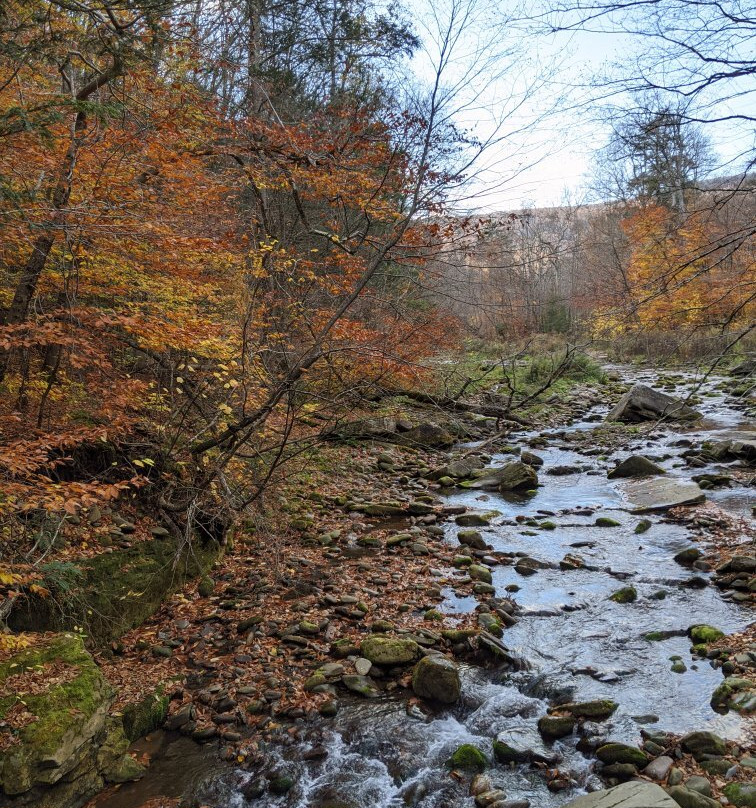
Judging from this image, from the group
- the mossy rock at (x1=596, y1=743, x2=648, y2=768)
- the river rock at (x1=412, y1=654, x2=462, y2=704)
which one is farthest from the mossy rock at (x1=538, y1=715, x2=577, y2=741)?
the river rock at (x1=412, y1=654, x2=462, y2=704)

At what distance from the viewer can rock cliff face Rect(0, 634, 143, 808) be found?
134 inches

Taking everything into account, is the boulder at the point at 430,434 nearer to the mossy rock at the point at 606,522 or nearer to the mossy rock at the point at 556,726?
the mossy rock at the point at 606,522

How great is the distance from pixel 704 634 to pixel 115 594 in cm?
561

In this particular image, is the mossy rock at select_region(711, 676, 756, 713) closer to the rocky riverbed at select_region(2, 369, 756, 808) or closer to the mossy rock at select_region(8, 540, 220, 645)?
the rocky riverbed at select_region(2, 369, 756, 808)

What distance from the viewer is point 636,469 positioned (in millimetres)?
10469

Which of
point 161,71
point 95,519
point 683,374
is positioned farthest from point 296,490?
point 683,374

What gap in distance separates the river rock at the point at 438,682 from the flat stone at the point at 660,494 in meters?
5.29

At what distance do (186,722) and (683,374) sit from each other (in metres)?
20.6

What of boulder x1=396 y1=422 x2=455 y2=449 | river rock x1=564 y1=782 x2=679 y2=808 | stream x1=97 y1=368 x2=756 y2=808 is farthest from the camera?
boulder x1=396 y1=422 x2=455 y2=449

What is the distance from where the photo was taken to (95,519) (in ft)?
20.1

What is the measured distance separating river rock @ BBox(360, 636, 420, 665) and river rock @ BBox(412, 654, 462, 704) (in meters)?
0.30

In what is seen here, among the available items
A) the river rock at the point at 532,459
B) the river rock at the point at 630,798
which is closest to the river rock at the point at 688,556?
the river rock at the point at 630,798

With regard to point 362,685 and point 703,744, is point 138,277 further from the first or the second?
point 703,744

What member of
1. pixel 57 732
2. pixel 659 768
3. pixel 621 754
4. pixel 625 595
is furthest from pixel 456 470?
pixel 57 732
